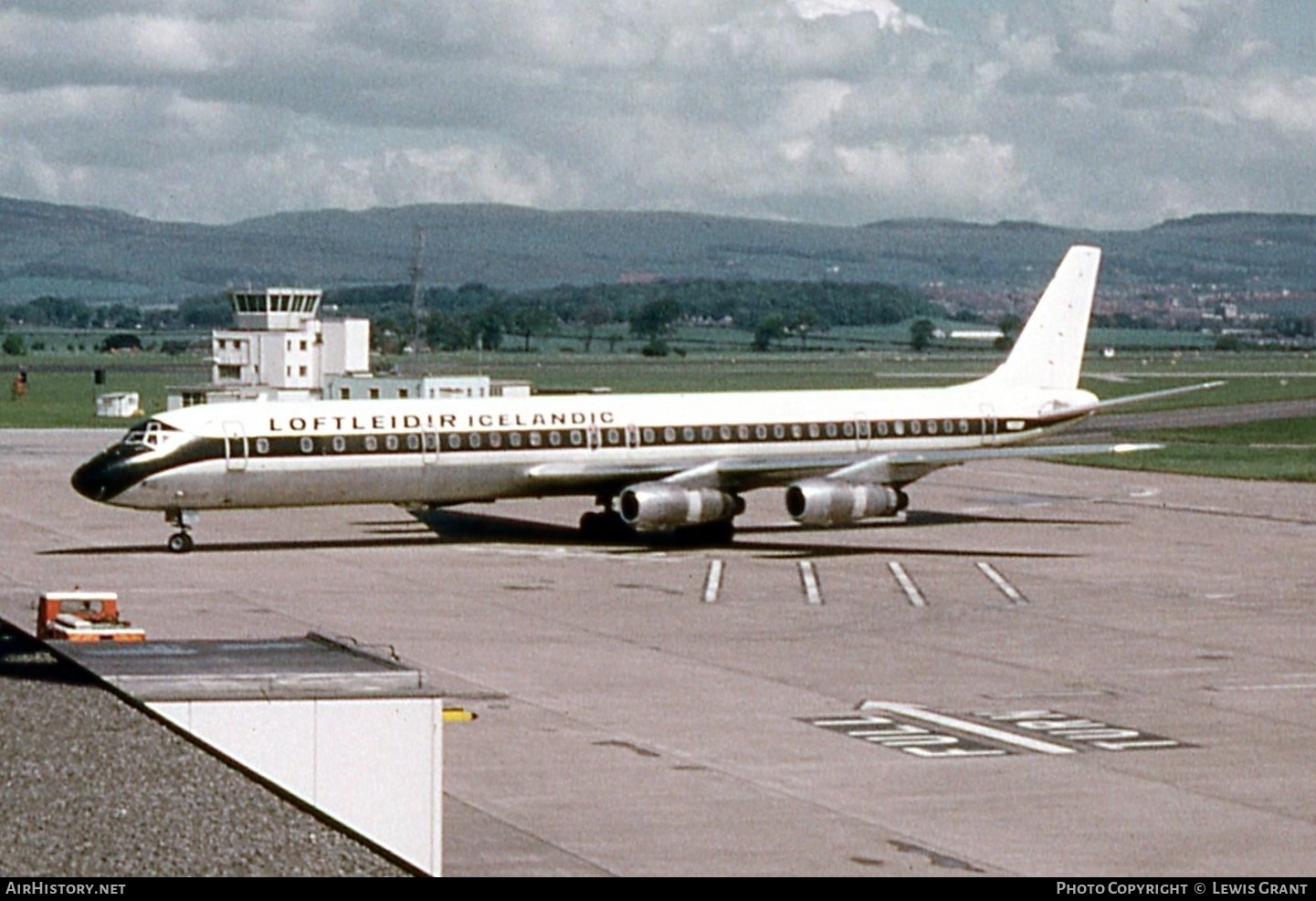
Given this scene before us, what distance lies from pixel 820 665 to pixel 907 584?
12.3m

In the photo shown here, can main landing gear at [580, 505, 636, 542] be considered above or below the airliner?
below

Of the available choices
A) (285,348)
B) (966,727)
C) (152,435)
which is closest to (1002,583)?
(966,727)

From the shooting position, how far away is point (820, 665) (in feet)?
125

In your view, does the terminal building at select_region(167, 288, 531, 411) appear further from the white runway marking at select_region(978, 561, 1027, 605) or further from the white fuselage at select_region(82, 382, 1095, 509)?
the white runway marking at select_region(978, 561, 1027, 605)

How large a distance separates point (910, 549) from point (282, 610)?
18.6 metres

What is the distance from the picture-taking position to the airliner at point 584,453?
175 feet

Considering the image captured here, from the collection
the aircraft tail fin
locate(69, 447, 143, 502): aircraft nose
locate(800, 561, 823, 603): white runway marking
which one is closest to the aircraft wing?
locate(800, 561, 823, 603): white runway marking

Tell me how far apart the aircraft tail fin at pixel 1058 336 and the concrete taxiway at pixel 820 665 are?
4.13 m

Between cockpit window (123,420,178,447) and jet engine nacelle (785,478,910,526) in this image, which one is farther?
jet engine nacelle (785,478,910,526)

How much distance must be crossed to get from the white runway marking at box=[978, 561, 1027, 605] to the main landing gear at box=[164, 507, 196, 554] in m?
18.5

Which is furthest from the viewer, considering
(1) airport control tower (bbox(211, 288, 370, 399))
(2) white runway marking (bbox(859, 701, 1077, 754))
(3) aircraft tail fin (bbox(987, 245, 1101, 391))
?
(1) airport control tower (bbox(211, 288, 370, 399))

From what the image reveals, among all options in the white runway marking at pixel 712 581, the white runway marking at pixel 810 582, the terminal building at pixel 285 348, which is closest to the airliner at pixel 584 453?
the white runway marking at pixel 712 581

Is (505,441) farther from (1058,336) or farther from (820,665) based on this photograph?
(820,665)

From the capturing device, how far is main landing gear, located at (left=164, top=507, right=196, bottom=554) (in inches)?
2162
